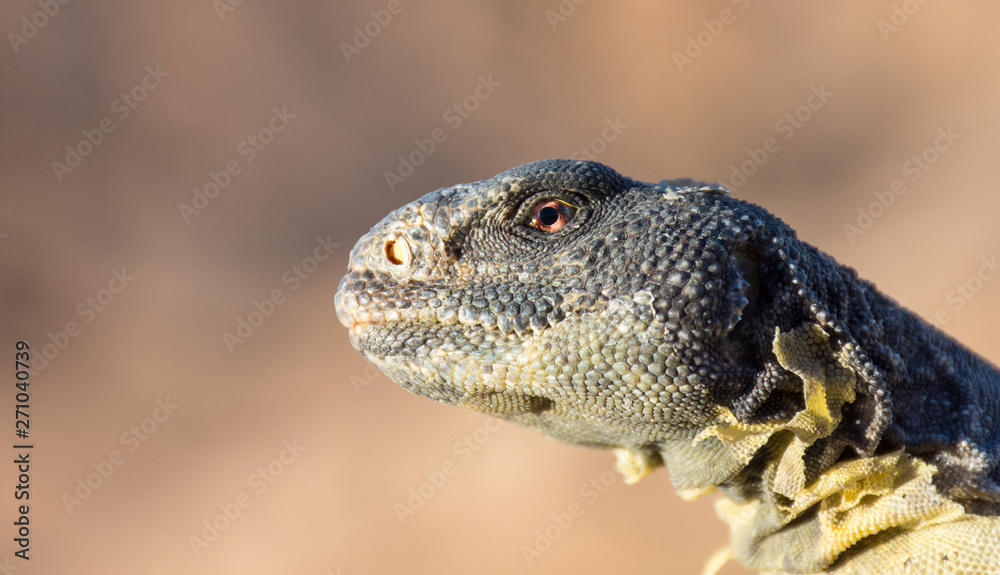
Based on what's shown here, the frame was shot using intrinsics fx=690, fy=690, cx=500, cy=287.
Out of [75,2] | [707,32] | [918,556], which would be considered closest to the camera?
[918,556]

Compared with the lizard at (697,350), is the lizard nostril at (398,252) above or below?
below

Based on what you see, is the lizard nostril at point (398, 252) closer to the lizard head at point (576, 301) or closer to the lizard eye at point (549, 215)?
the lizard head at point (576, 301)

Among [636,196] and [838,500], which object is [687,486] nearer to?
[838,500]

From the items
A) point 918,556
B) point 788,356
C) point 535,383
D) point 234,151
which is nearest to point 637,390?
point 535,383

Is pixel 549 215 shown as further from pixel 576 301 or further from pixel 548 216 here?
pixel 576 301

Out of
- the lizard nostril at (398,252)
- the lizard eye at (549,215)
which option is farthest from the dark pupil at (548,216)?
the lizard nostril at (398,252)

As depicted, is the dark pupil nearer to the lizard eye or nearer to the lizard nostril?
the lizard eye

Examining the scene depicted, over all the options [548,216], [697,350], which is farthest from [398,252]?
[697,350]
